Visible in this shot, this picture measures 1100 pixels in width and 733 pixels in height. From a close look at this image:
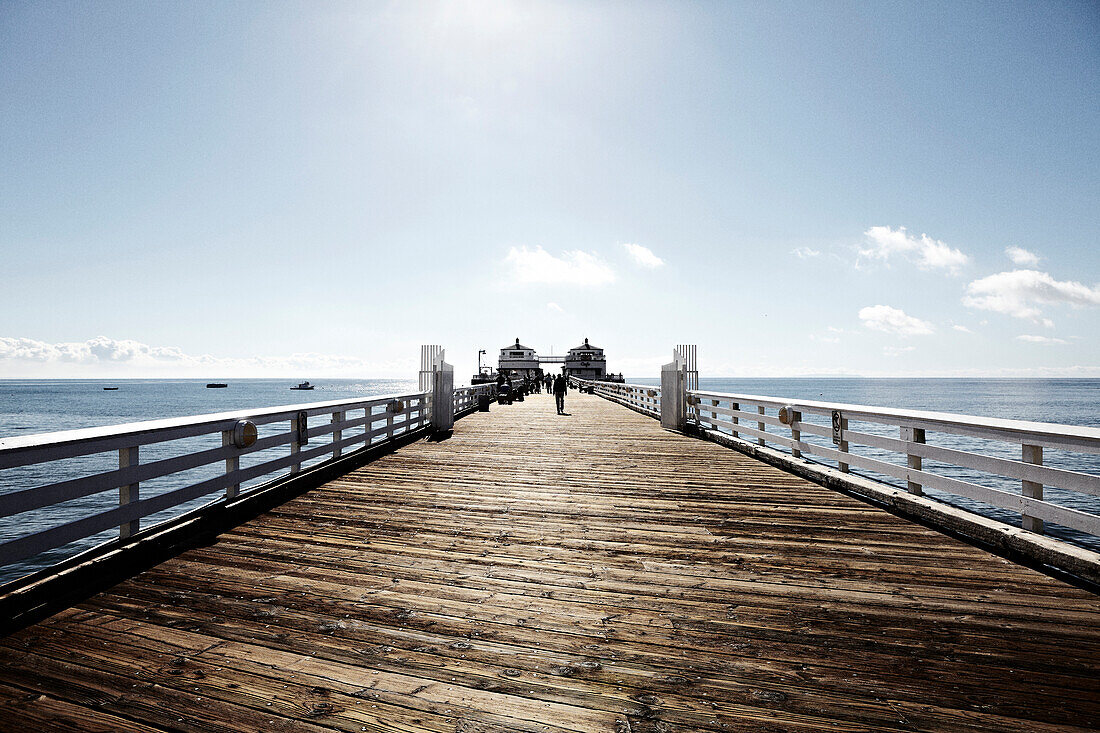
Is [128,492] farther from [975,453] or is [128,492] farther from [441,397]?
[975,453]

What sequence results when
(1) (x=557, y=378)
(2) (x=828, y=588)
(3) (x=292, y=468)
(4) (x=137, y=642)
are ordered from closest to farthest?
(4) (x=137, y=642) → (2) (x=828, y=588) → (3) (x=292, y=468) → (1) (x=557, y=378)

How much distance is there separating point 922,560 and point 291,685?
4.97 meters

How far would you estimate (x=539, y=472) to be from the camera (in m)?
8.45

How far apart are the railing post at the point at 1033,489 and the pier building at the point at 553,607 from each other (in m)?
0.02

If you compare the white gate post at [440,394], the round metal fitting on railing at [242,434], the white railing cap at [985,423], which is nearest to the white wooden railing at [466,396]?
the white gate post at [440,394]

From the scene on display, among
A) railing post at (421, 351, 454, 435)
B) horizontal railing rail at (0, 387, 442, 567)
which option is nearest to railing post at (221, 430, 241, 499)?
horizontal railing rail at (0, 387, 442, 567)

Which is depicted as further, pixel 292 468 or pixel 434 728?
pixel 292 468

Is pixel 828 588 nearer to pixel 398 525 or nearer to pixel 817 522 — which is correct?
pixel 817 522

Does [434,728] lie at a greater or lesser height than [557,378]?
lesser

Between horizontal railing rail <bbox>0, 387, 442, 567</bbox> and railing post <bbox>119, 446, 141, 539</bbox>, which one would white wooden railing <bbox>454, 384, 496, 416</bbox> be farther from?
railing post <bbox>119, 446, 141, 539</bbox>

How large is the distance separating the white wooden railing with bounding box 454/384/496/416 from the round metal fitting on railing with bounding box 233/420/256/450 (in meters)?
12.7

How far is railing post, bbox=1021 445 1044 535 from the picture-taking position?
4.41 meters

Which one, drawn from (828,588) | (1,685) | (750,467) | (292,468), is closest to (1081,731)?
(828,588)

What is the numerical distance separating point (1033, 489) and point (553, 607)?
450 centimetres
